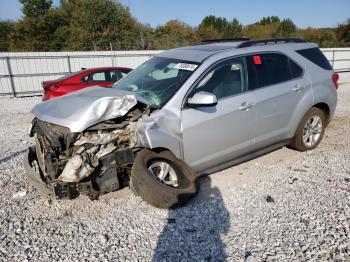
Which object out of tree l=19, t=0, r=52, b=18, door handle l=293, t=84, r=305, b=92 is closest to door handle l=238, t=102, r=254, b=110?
door handle l=293, t=84, r=305, b=92

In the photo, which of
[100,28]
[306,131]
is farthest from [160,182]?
[100,28]

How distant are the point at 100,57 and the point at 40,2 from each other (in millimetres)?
21718

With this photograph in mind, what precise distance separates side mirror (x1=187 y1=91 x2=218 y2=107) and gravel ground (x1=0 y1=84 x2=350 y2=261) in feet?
3.96

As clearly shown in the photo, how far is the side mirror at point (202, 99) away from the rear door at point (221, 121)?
5.1 inches

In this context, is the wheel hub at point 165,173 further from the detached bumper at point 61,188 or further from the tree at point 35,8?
the tree at point 35,8

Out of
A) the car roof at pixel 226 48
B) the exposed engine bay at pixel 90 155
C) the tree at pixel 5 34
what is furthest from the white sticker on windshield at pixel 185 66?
the tree at pixel 5 34

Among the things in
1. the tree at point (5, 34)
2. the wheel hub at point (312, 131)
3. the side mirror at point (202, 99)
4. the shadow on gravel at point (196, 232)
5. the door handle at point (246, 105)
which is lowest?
the shadow on gravel at point (196, 232)

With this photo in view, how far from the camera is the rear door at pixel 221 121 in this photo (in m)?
3.75

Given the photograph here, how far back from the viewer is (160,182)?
3.48 metres

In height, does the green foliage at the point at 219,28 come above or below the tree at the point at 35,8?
below

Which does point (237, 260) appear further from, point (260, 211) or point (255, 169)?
point (255, 169)

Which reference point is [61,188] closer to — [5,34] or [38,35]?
[38,35]

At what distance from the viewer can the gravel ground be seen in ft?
9.41

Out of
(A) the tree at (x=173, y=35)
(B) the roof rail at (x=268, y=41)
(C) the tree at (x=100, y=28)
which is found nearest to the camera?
(B) the roof rail at (x=268, y=41)
